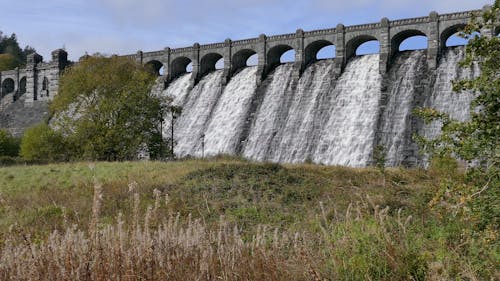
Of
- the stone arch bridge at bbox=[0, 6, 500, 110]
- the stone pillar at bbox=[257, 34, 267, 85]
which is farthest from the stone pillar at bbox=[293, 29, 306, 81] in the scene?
the stone pillar at bbox=[257, 34, 267, 85]

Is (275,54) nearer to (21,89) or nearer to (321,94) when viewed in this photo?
(321,94)

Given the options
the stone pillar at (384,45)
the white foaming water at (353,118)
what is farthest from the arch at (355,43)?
the white foaming water at (353,118)

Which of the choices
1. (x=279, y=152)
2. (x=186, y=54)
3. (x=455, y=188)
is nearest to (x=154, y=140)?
(x=279, y=152)

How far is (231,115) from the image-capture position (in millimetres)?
53188

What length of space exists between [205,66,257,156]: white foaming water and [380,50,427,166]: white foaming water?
14.2 m

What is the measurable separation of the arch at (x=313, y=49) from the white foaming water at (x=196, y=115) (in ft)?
33.5

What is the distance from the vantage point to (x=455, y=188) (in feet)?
29.5

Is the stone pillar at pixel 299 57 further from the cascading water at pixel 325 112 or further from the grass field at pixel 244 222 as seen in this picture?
the grass field at pixel 244 222

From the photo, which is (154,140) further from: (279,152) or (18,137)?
(18,137)

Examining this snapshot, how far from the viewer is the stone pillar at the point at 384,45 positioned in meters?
45.9

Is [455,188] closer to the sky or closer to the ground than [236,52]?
closer to the ground

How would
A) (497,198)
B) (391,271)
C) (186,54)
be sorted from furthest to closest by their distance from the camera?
(186,54) → (497,198) → (391,271)

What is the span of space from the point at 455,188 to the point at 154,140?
113ft

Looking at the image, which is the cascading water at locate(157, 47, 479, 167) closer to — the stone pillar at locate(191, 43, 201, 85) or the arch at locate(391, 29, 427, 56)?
the arch at locate(391, 29, 427, 56)
